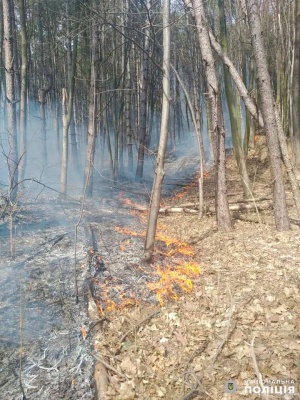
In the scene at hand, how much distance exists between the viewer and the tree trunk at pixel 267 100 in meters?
6.70

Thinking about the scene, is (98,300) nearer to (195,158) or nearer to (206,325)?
(206,325)

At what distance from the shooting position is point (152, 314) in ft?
16.0

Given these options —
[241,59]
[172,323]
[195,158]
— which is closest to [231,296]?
[172,323]

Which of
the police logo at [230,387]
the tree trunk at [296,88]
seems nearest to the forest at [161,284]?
the police logo at [230,387]

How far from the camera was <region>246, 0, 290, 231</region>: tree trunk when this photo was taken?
670 cm

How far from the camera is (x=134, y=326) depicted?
455 centimetres

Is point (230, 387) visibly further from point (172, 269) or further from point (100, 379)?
point (172, 269)

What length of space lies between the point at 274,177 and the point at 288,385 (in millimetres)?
4580

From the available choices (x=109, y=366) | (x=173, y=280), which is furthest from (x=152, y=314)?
(x=109, y=366)

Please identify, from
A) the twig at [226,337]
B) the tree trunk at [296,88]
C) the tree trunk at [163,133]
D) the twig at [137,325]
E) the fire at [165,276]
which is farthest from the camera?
the tree trunk at [296,88]

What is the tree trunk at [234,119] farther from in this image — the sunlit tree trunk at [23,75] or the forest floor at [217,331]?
the sunlit tree trunk at [23,75]

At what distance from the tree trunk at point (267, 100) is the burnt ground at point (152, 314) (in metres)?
1.11

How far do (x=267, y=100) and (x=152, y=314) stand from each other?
5.18m

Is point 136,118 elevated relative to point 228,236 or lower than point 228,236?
elevated
